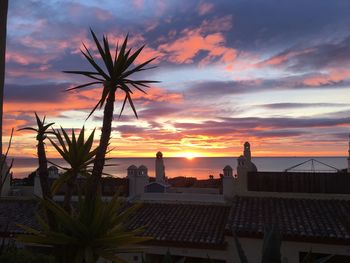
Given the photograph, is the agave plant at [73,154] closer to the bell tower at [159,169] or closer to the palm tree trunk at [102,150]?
the palm tree trunk at [102,150]

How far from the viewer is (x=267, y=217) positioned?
14.6 meters

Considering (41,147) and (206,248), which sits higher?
(41,147)

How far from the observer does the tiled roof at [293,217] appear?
1310 cm

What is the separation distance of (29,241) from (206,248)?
9264 mm

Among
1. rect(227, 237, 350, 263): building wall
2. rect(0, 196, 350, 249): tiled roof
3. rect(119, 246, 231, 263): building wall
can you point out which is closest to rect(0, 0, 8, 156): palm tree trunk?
rect(0, 196, 350, 249): tiled roof

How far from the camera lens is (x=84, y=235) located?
232 inches

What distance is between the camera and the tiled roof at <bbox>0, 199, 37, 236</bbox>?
16344 millimetres

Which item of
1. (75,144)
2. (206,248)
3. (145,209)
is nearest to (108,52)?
(75,144)

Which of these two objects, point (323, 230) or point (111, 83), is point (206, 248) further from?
point (111, 83)

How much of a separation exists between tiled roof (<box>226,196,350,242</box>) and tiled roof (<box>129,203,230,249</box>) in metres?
0.79

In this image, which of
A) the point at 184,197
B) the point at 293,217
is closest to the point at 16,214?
the point at 184,197

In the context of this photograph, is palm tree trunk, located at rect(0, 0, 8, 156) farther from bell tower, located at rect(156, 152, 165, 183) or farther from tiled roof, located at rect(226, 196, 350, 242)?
bell tower, located at rect(156, 152, 165, 183)

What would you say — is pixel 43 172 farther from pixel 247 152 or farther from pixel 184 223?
pixel 247 152

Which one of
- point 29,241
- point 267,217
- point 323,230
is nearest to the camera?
point 29,241
